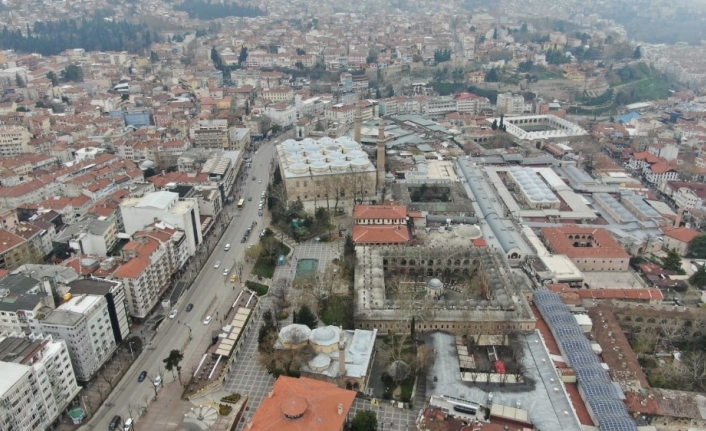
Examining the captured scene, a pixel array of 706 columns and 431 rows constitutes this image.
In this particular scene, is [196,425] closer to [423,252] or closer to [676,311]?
[423,252]

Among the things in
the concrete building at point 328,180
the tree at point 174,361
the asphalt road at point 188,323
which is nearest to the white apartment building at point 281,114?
the concrete building at point 328,180

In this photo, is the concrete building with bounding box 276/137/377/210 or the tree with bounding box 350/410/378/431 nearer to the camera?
the tree with bounding box 350/410/378/431

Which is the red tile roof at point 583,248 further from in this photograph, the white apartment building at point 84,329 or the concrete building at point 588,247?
the white apartment building at point 84,329

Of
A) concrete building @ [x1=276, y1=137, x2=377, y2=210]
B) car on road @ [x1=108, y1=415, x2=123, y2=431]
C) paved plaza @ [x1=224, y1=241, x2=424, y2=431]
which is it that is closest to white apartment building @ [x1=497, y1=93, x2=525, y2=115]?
concrete building @ [x1=276, y1=137, x2=377, y2=210]

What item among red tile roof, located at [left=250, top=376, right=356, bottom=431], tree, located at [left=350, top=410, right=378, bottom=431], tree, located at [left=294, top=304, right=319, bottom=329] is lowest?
tree, located at [left=350, top=410, right=378, bottom=431]

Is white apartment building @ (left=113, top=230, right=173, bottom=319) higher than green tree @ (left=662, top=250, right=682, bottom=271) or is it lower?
higher

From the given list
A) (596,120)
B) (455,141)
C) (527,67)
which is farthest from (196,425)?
(527,67)

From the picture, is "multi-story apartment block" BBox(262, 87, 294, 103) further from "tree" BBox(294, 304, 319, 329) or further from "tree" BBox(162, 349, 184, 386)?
"tree" BBox(162, 349, 184, 386)
